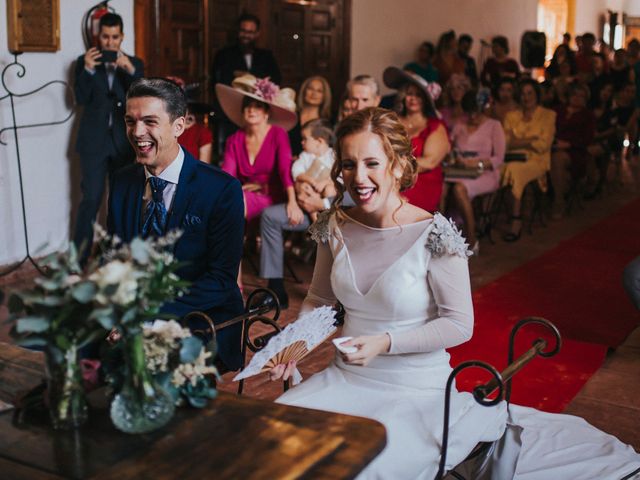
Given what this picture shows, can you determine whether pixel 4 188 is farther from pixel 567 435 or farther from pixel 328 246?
pixel 567 435

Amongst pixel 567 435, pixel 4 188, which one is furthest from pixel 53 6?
pixel 567 435

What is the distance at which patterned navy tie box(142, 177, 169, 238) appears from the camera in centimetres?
308

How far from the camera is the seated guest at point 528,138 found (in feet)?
26.4

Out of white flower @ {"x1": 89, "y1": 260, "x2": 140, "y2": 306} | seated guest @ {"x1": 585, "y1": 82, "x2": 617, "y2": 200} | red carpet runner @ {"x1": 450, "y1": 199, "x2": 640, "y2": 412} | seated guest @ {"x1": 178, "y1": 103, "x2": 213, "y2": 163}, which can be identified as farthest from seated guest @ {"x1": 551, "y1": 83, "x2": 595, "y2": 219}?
white flower @ {"x1": 89, "y1": 260, "x2": 140, "y2": 306}

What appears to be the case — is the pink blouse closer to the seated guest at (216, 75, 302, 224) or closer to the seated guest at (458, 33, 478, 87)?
the seated guest at (216, 75, 302, 224)

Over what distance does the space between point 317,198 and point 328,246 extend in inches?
115

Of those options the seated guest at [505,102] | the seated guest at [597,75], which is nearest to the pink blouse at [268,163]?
the seated guest at [505,102]

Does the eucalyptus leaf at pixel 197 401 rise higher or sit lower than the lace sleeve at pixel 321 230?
lower

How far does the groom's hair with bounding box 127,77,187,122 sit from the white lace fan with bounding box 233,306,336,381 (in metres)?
0.82

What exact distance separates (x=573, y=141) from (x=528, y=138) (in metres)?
0.87

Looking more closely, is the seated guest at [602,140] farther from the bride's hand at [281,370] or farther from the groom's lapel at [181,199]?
the bride's hand at [281,370]

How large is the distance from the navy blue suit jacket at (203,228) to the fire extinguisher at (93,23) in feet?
12.2

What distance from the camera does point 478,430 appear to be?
2.58m

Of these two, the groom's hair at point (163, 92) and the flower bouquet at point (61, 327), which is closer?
the flower bouquet at point (61, 327)
